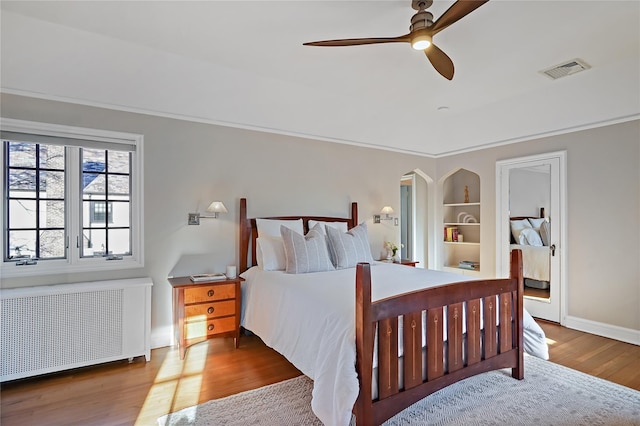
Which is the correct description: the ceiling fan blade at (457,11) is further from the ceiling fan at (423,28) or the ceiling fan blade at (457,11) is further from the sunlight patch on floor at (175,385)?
the sunlight patch on floor at (175,385)

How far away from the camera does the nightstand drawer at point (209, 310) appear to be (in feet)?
10.3

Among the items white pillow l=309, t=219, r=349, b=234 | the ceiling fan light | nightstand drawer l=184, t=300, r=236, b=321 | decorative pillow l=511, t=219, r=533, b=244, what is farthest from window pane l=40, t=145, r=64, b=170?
decorative pillow l=511, t=219, r=533, b=244

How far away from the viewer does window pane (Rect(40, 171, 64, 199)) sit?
10.0ft

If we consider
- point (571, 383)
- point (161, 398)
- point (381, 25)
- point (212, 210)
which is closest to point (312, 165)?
point (212, 210)

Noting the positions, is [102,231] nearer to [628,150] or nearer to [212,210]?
[212,210]

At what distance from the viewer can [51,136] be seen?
3021 mm

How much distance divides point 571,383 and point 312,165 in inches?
132

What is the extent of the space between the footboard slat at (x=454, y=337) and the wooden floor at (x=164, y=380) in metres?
1.28

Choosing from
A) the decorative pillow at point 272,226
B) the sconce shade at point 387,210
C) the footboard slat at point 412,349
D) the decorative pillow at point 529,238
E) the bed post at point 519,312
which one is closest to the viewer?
the footboard slat at point 412,349

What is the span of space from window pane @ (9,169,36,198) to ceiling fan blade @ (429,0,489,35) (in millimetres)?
3406

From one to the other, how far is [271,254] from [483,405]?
7.30ft

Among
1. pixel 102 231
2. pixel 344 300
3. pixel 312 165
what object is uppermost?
pixel 312 165

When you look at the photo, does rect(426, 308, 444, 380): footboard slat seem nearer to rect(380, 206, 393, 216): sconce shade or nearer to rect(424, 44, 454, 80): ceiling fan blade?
rect(424, 44, 454, 80): ceiling fan blade

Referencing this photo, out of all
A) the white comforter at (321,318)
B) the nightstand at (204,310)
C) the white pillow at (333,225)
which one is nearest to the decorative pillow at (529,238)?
the white comforter at (321,318)
